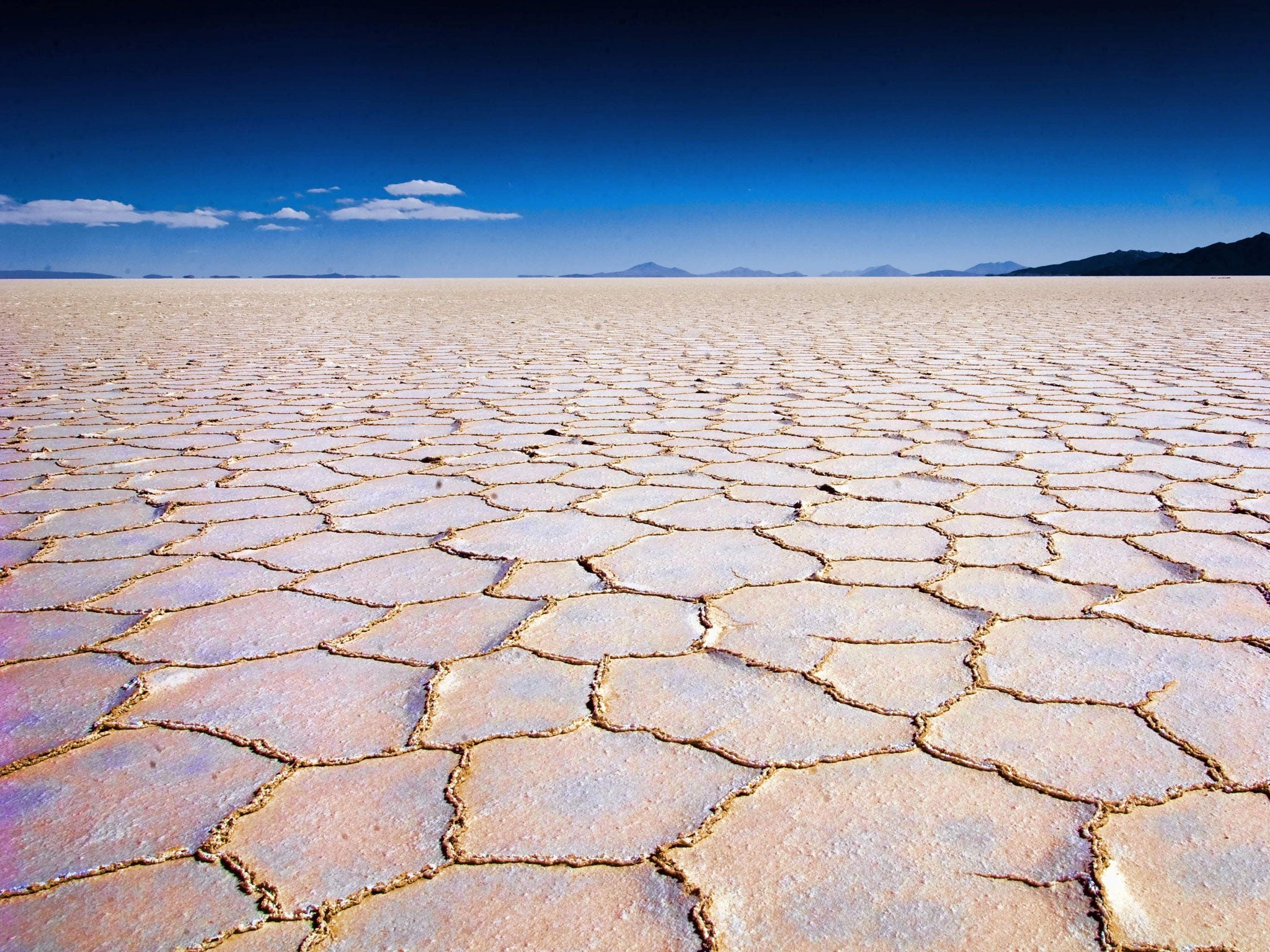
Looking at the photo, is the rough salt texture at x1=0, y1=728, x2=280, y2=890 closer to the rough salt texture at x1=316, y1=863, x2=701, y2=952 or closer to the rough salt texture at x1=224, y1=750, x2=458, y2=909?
the rough salt texture at x1=224, y1=750, x2=458, y2=909

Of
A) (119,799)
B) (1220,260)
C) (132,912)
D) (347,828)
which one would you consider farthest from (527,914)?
(1220,260)

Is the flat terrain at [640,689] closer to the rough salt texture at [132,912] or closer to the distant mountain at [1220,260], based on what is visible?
the rough salt texture at [132,912]

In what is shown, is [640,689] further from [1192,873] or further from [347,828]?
[1192,873]

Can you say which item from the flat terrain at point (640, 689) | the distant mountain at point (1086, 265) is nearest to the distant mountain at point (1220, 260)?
the distant mountain at point (1086, 265)

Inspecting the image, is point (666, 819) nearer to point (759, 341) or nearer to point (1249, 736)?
point (1249, 736)

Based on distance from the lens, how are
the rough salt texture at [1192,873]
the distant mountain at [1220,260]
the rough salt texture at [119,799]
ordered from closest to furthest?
the rough salt texture at [1192,873], the rough salt texture at [119,799], the distant mountain at [1220,260]

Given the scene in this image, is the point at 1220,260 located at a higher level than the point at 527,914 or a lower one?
lower

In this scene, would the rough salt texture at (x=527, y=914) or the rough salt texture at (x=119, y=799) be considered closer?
the rough salt texture at (x=527, y=914)
